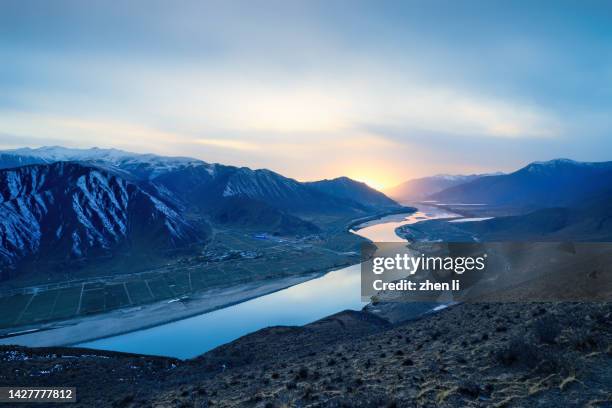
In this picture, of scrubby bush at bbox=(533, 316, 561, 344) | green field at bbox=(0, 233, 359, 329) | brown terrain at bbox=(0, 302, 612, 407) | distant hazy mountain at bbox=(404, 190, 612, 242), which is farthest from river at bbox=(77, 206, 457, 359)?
distant hazy mountain at bbox=(404, 190, 612, 242)

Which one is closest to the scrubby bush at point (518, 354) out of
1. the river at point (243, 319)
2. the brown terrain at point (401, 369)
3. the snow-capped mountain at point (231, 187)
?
the brown terrain at point (401, 369)

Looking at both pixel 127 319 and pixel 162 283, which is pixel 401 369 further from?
pixel 162 283

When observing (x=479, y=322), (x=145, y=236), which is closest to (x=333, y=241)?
(x=145, y=236)

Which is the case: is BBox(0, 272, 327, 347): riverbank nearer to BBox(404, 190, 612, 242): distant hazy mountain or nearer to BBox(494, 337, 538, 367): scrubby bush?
BBox(494, 337, 538, 367): scrubby bush

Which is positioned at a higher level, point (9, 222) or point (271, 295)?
point (9, 222)

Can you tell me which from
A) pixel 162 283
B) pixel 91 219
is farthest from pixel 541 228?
pixel 91 219

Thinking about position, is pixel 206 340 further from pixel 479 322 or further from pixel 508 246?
pixel 508 246
